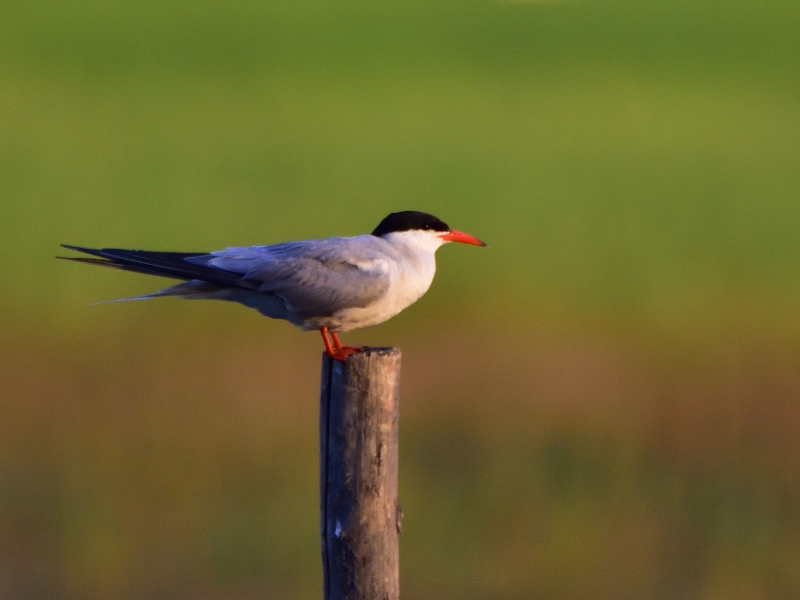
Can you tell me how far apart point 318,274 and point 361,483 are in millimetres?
1074

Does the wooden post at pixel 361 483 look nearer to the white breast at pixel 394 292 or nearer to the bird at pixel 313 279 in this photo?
the bird at pixel 313 279

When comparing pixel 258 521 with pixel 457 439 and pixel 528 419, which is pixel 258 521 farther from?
pixel 528 419

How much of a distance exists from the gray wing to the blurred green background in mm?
1942

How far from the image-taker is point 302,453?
22.5 ft

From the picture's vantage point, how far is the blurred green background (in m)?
6.11

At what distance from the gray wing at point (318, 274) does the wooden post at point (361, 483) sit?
0.73 meters

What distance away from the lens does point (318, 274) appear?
451 centimetres

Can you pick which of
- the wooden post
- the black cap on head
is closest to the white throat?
the black cap on head

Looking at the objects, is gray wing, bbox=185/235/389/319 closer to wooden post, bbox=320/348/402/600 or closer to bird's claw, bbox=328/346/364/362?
bird's claw, bbox=328/346/364/362

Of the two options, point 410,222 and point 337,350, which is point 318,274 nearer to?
point 337,350

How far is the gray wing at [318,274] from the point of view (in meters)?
4.48

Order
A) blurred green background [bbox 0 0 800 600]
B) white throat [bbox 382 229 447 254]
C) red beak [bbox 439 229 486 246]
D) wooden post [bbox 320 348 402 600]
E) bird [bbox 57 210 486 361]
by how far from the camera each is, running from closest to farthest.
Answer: wooden post [bbox 320 348 402 600] → bird [bbox 57 210 486 361] → white throat [bbox 382 229 447 254] → red beak [bbox 439 229 486 246] → blurred green background [bbox 0 0 800 600]

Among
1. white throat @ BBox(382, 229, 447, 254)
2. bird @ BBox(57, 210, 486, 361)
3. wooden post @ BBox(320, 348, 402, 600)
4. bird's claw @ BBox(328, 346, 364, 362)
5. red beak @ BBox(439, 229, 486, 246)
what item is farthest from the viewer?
red beak @ BBox(439, 229, 486, 246)

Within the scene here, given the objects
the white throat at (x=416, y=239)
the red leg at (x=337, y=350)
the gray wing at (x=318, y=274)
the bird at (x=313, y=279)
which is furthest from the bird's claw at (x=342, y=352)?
the white throat at (x=416, y=239)
